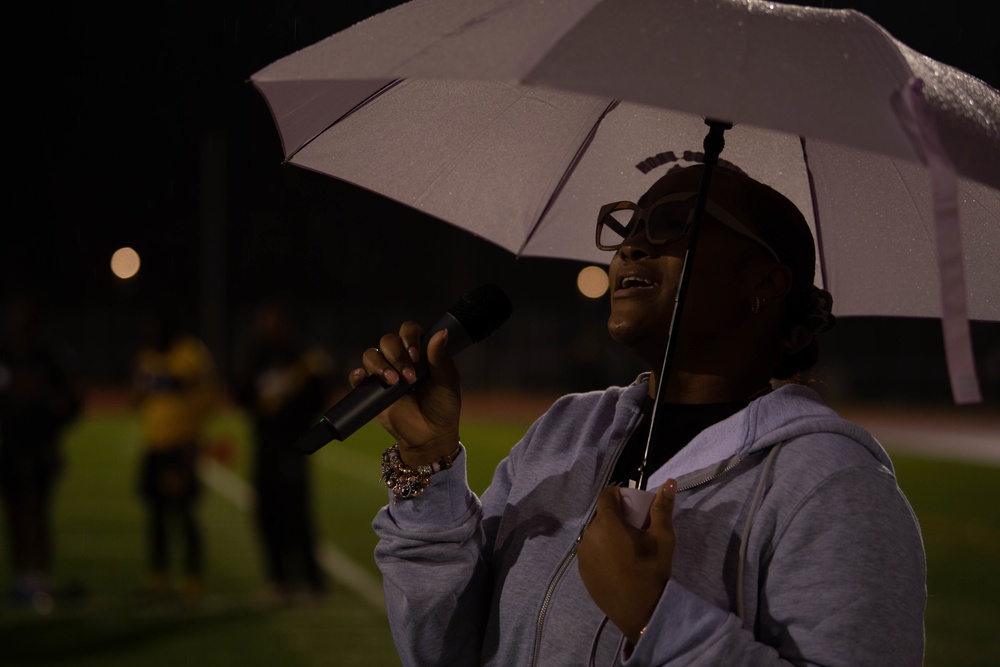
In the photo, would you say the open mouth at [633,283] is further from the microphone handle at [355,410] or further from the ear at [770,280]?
the microphone handle at [355,410]

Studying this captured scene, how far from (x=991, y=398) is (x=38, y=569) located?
106 feet

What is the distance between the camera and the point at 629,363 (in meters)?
33.3

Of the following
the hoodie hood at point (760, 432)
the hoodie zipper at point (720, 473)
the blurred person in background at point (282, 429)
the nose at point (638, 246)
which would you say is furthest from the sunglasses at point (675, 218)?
the blurred person in background at point (282, 429)

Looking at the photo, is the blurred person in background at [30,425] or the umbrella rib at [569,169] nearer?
the umbrella rib at [569,169]

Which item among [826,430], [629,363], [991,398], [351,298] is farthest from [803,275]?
[351,298]

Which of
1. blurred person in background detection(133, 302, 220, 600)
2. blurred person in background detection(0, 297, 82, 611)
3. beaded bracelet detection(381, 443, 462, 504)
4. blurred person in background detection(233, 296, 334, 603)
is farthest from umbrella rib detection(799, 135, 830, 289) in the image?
blurred person in background detection(0, 297, 82, 611)

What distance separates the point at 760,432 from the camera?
1947 millimetres

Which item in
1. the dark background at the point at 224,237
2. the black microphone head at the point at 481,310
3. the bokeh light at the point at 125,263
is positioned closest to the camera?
the black microphone head at the point at 481,310

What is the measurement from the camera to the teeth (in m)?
2.12

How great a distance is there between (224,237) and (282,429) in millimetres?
43444

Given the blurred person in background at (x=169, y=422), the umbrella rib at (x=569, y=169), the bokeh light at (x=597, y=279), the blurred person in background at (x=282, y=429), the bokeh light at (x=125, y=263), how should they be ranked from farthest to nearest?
the blurred person in background at (x=169, y=422) → the blurred person in background at (x=282, y=429) → the bokeh light at (x=125, y=263) → the bokeh light at (x=597, y=279) → the umbrella rib at (x=569, y=169)

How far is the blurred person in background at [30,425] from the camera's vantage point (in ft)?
28.0

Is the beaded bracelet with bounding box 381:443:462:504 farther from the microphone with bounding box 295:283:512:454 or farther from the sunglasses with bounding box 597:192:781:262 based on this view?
the sunglasses with bounding box 597:192:781:262

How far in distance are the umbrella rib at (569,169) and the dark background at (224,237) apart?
36295 mm
